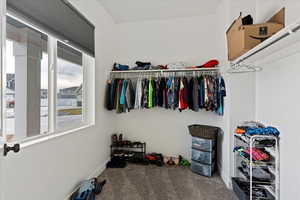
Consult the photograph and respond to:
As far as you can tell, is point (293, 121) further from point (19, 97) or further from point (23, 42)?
point (23, 42)

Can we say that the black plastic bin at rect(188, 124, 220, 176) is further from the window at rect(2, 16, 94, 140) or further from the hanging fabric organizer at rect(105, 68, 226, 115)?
the window at rect(2, 16, 94, 140)

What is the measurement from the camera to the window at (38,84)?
136 cm

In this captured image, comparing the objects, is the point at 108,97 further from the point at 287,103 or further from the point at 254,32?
the point at 287,103

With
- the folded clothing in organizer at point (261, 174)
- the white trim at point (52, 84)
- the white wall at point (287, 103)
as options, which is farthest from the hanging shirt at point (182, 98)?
the white trim at point (52, 84)

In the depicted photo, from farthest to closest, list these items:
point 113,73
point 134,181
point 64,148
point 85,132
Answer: point 113,73, point 134,181, point 85,132, point 64,148

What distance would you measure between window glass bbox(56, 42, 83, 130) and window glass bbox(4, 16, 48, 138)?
194 millimetres

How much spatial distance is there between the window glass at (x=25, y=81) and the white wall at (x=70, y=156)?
0.25m

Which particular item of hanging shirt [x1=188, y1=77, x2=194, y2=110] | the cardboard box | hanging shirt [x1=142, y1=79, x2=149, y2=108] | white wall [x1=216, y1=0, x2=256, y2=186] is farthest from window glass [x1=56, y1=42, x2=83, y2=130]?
white wall [x1=216, y1=0, x2=256, y2=186]

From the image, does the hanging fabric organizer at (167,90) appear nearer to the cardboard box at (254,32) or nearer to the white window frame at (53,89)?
the white window frame at (53,89)

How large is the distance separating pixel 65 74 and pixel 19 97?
67cm

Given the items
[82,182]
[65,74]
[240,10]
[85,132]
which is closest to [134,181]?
[82,182]

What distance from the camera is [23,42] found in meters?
1.47

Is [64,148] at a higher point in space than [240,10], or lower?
lower

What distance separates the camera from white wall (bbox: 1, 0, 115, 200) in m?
1.27
